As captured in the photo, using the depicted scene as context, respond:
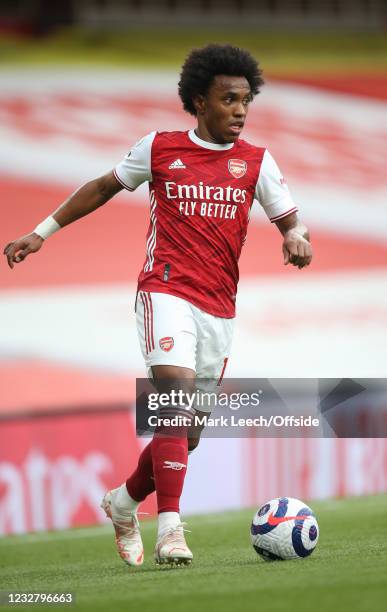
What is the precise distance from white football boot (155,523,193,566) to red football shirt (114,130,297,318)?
110cm

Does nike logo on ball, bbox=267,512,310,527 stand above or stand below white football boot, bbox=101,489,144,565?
above

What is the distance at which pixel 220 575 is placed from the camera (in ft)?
17.7

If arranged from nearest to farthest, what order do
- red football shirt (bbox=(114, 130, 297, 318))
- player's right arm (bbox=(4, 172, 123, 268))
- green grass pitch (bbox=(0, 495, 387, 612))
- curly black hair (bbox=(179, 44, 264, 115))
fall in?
1. green grass pitch (bbox=(0, 495, 387, 612))
2. red football shirt (bbox=(114, 130, 297, 318))
3. curly black hair (bbox=(179, 44, 264, 115))
4. player's right arm (bbox=(4, 172, 123, 268))

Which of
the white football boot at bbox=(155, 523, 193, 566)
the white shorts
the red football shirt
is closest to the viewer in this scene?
the white football boot at bbox=(155, 523, 193, 566)

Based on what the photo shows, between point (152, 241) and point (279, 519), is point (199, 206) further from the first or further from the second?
point (279, 519)

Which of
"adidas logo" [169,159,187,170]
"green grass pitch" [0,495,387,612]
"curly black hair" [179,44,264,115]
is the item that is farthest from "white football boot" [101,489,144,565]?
"curly black hair" [179,44,264,115]

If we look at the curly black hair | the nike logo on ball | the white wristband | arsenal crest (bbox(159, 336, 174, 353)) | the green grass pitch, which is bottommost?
the green grass pitch

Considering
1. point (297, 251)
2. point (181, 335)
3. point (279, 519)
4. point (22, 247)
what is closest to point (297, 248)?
point (297, 251)

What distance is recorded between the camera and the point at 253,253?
18.4 metres

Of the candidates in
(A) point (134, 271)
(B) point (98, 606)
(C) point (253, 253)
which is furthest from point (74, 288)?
(B) point (98, 606)

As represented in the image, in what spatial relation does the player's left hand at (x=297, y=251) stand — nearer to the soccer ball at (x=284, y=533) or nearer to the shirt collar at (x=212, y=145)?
Answer: the shirt collar at (x=212, y=145)

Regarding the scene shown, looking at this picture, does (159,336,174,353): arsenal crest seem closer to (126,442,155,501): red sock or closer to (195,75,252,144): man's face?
(126,442,155,501): red sock

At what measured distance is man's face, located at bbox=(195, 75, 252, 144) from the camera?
20.1 feet

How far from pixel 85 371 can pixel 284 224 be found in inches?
418
